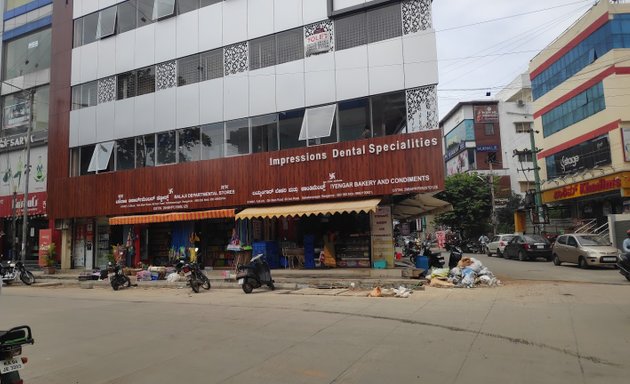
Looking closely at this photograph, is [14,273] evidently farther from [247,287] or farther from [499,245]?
[499,245]

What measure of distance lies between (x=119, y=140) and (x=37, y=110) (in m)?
8.90

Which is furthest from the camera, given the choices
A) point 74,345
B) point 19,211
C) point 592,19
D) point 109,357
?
point 592,19

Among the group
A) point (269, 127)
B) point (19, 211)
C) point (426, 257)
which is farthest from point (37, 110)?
point (426, 257)

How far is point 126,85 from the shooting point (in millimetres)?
20922

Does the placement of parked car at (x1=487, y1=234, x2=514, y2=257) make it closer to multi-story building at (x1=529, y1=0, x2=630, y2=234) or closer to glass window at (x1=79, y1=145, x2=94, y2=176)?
multi-story building at (x1=529, y1=0, x2=630, y2=234)

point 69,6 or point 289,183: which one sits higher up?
point 69,6

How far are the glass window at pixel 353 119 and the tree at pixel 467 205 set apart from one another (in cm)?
2685

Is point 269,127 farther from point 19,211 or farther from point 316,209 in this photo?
point 19,211

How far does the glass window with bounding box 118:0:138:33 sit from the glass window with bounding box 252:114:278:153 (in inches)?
340

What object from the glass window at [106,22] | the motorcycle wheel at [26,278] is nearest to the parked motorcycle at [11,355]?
the motorcycle wheel at [26,278]

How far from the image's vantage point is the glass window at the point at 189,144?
1883cm

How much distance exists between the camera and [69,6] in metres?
23.1

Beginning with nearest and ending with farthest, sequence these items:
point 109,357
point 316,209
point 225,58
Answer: point 109,357, point 316,209, point 225,58

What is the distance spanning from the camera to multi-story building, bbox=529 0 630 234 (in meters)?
27.4
